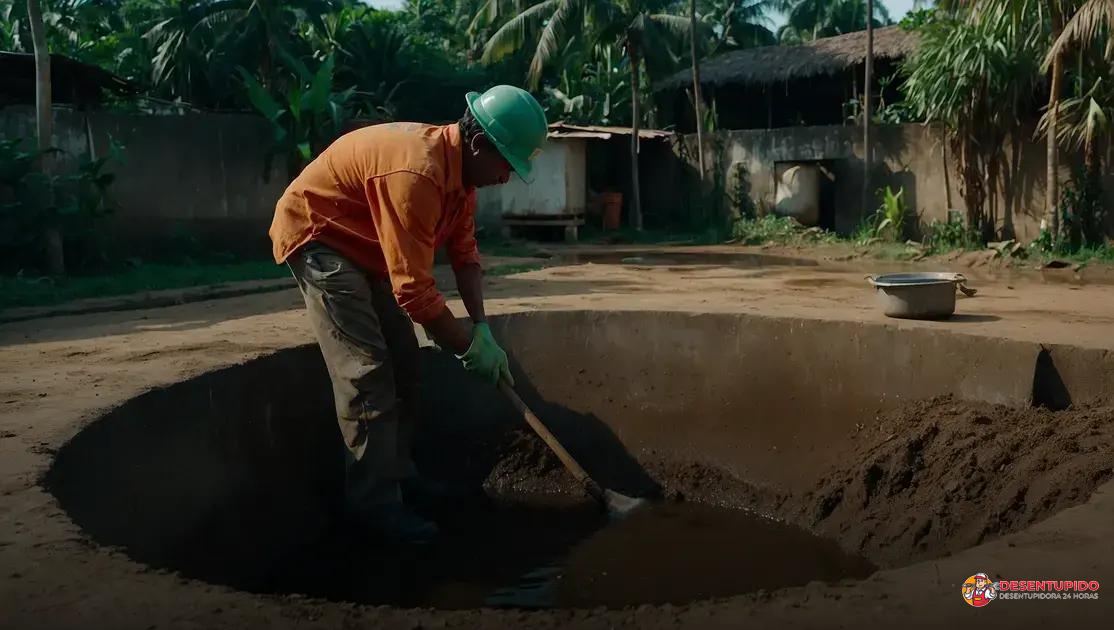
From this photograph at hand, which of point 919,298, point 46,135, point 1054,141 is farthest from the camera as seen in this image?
point 1054,141

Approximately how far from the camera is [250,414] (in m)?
4.52

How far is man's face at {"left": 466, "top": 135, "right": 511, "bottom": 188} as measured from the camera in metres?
3.44

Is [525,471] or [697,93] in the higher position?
[697,93]

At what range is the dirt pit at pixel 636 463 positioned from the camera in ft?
12.5

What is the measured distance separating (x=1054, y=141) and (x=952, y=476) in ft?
25.1

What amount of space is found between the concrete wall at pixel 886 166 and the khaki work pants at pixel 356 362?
383 inches

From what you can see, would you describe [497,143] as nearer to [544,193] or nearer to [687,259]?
[687,259]

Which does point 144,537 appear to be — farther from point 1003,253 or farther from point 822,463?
point 1003,253

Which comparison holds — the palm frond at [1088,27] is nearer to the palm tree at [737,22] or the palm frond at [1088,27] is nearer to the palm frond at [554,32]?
the palm frond at [554,32]

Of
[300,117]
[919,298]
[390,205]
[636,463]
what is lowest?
[636,463]

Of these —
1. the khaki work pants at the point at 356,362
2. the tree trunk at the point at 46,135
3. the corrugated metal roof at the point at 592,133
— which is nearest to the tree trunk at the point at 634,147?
the corrugated metal roof at the point at 592,133

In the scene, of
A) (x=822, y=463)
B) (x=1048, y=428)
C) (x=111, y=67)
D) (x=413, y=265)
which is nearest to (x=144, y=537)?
(x=413, y=265)

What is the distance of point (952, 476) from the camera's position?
416 centimetres

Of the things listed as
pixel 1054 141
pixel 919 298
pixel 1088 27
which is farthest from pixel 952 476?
pixel 1054 141
